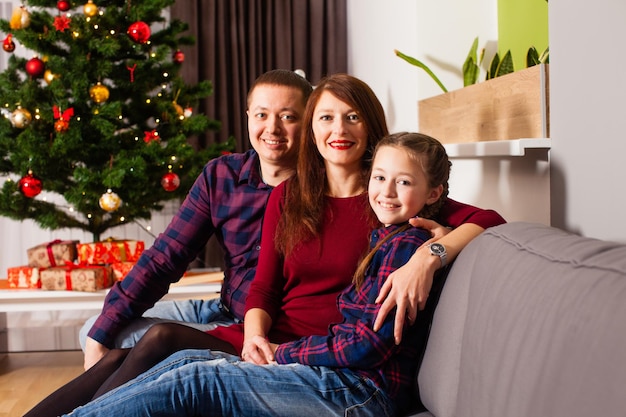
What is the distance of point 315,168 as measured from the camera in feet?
6.51

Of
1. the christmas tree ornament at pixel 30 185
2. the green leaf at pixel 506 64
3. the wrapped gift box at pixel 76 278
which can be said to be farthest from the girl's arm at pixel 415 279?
the christmas tree ornament at pixel 30 185

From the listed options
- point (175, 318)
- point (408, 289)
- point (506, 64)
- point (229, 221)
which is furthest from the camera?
point (506, 64)

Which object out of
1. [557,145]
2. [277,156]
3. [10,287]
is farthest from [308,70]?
[557,145]

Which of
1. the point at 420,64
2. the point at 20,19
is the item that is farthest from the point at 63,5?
the point at 420,64

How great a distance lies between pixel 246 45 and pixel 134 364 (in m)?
3.20

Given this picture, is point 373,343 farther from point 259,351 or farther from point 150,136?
point 150,136

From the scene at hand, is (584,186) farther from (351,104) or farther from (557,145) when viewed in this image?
(351,104)

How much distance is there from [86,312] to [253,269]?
2.62 m

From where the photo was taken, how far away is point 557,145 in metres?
1.79

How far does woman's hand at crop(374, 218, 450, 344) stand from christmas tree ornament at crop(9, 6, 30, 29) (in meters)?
2.67

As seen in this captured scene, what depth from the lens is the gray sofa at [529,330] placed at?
898 mm

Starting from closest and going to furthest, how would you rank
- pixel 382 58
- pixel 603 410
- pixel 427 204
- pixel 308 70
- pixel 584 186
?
pixel 603 410 < pixel 584 186 < pixel 427 204 < pixel 382 58 < pixel 308 70

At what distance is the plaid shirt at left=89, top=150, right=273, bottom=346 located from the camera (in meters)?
2.16

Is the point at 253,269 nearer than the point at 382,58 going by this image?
Yes
